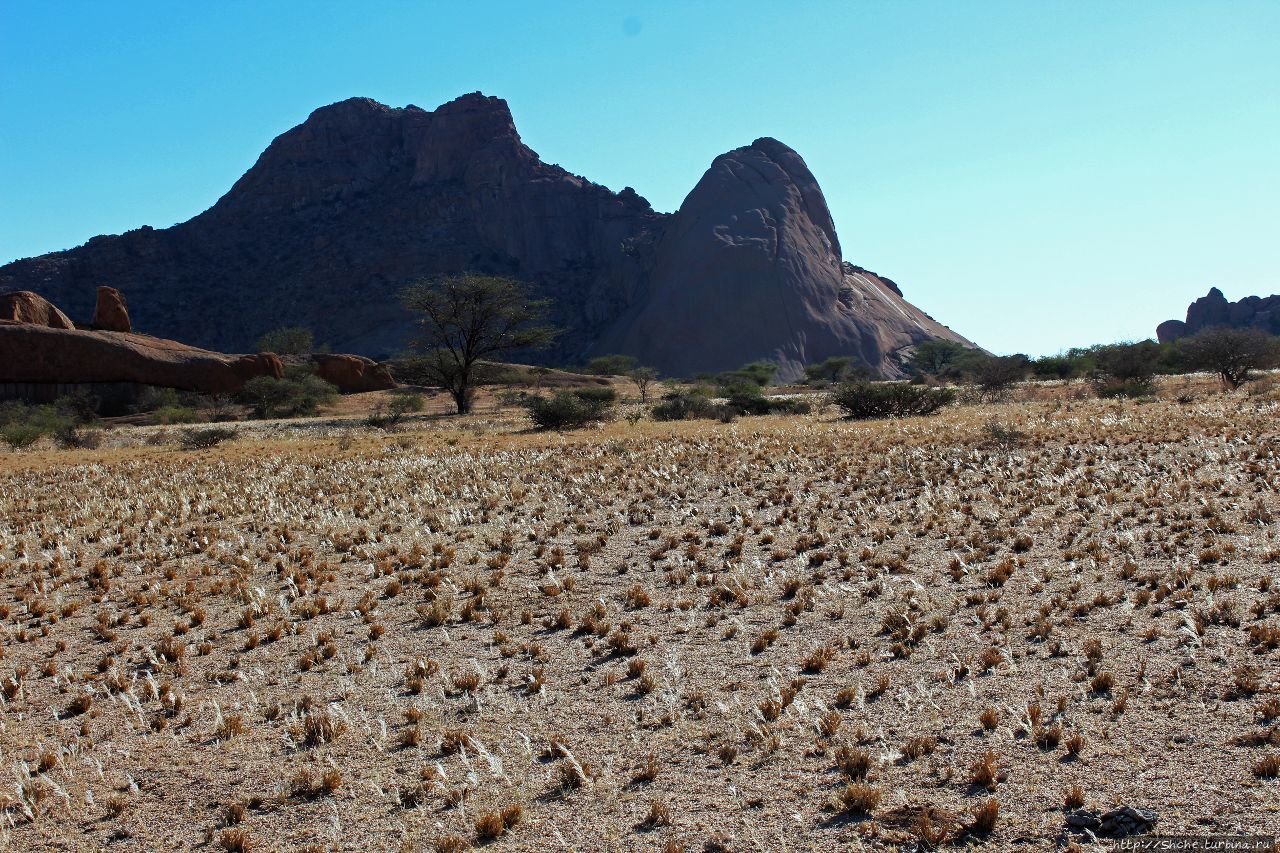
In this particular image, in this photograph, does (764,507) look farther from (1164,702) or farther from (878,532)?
(1164,702)

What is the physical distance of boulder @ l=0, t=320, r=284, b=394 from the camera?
1919 inches

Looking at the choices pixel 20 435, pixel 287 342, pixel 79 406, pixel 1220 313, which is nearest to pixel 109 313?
pixel 79 406

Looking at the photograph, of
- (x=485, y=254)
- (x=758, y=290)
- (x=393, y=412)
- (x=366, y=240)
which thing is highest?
(x=366, y=240)

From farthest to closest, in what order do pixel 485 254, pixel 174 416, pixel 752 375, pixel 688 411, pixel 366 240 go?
pixel 485 254, pixel 366 240, pixel 752 375, pixel 174 416, pixel 688 411

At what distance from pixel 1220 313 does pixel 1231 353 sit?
127 meters

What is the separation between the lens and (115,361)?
167 feet

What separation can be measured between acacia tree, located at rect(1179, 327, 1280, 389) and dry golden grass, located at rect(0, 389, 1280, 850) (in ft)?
93.7

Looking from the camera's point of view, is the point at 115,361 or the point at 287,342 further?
the point at 287,342

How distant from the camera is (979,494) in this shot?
11375 mm

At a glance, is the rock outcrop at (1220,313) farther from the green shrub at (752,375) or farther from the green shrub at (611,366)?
the green shrub at (611,366)

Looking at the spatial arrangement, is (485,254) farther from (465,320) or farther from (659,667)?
(659,667)

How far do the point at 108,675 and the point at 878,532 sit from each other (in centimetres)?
728

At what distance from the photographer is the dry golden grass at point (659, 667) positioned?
3.85 metres

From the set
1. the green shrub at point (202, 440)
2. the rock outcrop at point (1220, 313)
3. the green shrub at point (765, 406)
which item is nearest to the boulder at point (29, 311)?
the green shrub at point (202, 440)
